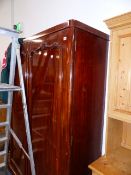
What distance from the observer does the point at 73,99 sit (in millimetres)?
1140

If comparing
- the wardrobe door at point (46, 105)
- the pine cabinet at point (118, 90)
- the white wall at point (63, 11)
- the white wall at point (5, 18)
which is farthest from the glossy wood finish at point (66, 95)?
the white wall at point (5, 18)

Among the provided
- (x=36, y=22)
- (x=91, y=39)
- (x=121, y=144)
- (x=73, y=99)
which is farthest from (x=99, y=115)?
(x=36, y=22)

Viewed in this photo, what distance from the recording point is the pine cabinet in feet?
3.71

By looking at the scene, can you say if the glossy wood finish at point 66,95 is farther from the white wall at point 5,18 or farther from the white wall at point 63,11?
the white wall at point 5,18

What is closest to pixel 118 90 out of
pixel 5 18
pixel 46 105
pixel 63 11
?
pixel 46 105

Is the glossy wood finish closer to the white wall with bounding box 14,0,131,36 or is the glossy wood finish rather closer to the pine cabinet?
the pine cabinet

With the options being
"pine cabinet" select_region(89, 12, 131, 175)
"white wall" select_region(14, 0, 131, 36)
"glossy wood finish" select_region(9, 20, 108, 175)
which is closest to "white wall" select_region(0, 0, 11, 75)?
"white wall" select_region(14, 0, 131, 36)

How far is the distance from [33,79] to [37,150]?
26.8 inches

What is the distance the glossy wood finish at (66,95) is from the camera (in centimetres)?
114

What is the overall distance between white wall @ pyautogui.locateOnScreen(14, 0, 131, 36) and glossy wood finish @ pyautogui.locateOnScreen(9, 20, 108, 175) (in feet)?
0.90

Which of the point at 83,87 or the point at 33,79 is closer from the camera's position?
the point at 83,87

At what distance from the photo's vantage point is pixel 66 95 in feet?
3.74

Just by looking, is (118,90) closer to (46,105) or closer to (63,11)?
(46,105)

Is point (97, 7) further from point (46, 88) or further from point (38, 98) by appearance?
point (38, 98)
